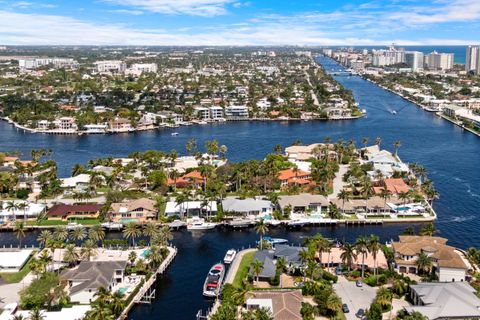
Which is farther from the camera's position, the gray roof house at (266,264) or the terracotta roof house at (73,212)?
the terracotta roof house at (73,212)

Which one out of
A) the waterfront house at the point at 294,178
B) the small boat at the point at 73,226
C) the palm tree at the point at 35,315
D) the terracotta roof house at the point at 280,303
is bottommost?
the small boat at the point at 73,226

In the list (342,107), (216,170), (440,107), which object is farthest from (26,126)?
(440,107)

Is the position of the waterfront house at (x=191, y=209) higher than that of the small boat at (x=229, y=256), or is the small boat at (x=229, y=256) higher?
the waterfront house at (x=191, y=209)

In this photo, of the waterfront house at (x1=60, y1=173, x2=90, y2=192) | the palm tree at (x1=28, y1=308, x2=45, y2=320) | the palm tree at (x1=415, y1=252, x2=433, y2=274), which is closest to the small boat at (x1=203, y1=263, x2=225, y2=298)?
the palm tree at (x1=28, y1=308, x2=45, y2=320)

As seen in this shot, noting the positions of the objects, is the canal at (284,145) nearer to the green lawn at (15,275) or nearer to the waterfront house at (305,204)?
the waterfront house at (305,204)

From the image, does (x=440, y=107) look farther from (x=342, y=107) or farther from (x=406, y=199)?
(x=406, y=199)

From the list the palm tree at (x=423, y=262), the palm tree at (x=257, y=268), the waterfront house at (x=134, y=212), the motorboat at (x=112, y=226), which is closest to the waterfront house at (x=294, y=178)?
the waterfront house at (x=134, y=212)

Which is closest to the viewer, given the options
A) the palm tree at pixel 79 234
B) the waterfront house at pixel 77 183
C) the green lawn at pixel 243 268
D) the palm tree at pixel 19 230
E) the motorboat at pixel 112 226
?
the green lawn at pixel 243 268

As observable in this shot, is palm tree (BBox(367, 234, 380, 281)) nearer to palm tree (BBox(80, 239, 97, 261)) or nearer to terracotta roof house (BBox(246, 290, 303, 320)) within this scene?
terracotta roof house (BBox(246, 290, 303, 320))
